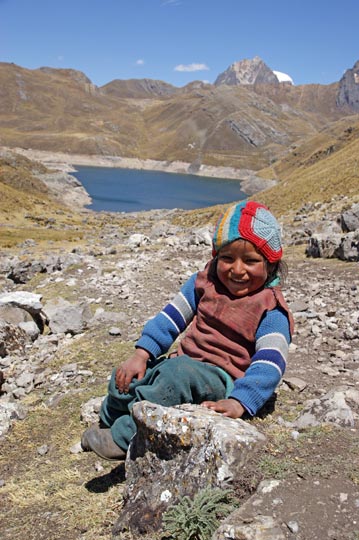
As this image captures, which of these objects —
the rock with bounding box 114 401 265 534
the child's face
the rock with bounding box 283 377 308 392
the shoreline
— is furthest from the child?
the shoreline

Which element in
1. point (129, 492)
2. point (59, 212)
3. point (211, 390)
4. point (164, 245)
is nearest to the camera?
point (129, 492)

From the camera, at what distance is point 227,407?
3.52 meters

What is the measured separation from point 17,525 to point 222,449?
213cm

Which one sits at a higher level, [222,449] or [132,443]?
[222,449]

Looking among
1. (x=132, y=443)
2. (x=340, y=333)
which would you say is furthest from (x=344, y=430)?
(x=340, y=333)

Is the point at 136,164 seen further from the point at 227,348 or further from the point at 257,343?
the point at 257,343

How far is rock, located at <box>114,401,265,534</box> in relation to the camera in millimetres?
3053

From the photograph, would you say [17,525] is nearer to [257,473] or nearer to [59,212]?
[257,473]

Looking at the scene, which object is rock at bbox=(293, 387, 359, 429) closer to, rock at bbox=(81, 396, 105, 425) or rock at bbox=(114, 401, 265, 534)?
rock at bbox=(114, 401, 265, 534)

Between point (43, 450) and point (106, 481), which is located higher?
point (106, 481)

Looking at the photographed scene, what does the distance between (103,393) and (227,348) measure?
2954 mm

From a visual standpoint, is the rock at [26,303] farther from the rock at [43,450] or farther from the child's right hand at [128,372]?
the child's right hand at [128,372]

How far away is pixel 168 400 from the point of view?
368cm

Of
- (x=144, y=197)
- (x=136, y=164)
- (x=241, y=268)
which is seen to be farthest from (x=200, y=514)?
Result: (x=136, y=164)
